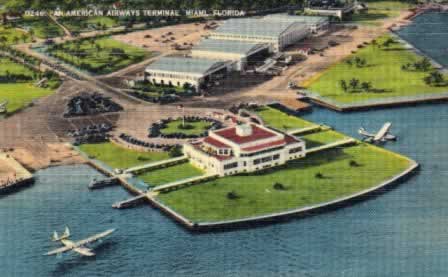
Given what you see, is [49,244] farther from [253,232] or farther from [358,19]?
[358,19]

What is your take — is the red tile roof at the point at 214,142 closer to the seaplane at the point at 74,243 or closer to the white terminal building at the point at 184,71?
the seaplane at the point at 74,243

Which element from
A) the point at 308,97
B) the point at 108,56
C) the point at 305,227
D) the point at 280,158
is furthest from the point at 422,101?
the point at 108,56

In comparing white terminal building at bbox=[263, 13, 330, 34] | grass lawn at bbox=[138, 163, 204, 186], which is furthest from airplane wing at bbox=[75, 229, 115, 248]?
white terminal building at bbox=[263, 13, 330, 34]

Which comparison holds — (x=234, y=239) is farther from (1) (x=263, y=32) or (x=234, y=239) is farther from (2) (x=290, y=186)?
(1) (x=263, y=32)

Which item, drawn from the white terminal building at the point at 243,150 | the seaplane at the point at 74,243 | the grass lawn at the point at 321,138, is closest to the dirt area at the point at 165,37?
the grass lawn at the point at 321,138

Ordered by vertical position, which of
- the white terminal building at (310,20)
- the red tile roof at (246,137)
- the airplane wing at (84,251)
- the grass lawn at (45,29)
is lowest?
the airplane wing at (84,251)

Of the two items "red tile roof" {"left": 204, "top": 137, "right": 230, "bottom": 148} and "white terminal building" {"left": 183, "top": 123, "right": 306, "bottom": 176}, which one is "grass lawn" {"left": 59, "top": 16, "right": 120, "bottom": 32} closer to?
"white terminal building" {"left": 183, "top": 123, "right": 306, "bottom": 176}
